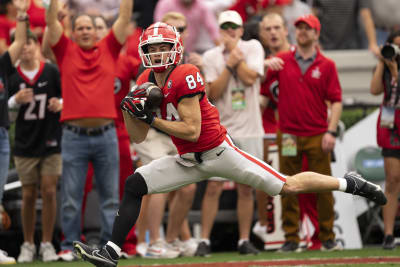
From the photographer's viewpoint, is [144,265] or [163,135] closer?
[144,265]

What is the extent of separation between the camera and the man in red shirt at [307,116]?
29.4ft

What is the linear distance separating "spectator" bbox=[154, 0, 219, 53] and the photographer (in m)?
2.90

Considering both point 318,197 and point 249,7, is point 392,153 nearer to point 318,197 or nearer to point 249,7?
point 318,197

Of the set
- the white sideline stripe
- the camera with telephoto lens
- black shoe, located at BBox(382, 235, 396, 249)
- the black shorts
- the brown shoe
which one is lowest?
black shoe, located at BBox(382, 235, 396, 249)

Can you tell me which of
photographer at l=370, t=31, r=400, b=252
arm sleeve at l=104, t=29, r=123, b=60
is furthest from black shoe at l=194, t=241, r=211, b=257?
arm sleeve at l=104, t=29, r=123, b=60

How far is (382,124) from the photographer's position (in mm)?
8977

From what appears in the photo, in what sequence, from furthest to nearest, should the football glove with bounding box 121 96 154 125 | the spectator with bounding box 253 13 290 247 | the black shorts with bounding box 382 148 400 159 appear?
the spectator with bounding box 253 13 290 247, the black shorts with bounding box 382 148 400 159, the football glove with bounding box 121 96 154 125

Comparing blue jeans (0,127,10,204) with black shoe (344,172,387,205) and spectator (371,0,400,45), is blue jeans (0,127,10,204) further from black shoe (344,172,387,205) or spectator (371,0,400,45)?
spectator (371,0,400,45)

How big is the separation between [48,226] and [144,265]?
160 cm

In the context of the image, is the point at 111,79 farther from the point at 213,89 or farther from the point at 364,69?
the point at 364,69

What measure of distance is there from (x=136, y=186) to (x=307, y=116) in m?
2.92

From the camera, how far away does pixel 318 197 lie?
9.01 meters

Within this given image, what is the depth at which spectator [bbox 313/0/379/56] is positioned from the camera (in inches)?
481

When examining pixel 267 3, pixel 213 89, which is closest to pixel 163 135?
pixel 213 89
